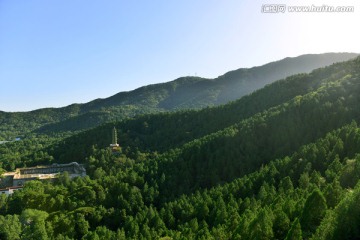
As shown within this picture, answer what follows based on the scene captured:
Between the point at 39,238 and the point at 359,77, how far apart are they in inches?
4932

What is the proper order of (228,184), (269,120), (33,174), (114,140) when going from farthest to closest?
(114,140)
(33,174)
(269,120)
(228,184)

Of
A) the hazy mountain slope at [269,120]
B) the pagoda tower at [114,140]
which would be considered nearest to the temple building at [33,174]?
the hazy mountain slope at [269,120]

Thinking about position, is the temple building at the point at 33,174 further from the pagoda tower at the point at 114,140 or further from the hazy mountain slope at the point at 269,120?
the pagoda tower at the point at 114,140

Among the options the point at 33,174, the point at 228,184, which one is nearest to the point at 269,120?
the point at 228,184

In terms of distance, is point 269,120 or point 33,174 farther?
point 33,174

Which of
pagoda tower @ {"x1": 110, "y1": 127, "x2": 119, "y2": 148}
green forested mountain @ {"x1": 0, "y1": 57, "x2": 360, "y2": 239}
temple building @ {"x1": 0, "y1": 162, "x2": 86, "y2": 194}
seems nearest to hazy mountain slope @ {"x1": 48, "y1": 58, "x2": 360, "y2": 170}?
green forested mountain @ {"x1": 0, "y1": 57, "x2": 360, "y2": 239}

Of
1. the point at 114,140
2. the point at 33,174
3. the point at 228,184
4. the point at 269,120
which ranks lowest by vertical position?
the point at 228,184

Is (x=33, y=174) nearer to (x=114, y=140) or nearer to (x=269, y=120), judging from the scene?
(x=114, y=140)

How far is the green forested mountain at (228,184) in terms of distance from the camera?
52594 mm

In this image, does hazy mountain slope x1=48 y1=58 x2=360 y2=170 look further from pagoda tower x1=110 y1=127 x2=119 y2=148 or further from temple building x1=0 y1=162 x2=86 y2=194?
temple building x1=0 y1=162 x2=86 y2=194

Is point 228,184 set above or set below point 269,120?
below

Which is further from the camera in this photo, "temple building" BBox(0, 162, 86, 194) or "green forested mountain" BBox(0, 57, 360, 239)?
"temple building" BBox(0, 162, 86, 194)

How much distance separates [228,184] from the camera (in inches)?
3575

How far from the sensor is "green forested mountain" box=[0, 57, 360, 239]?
52.6 m
